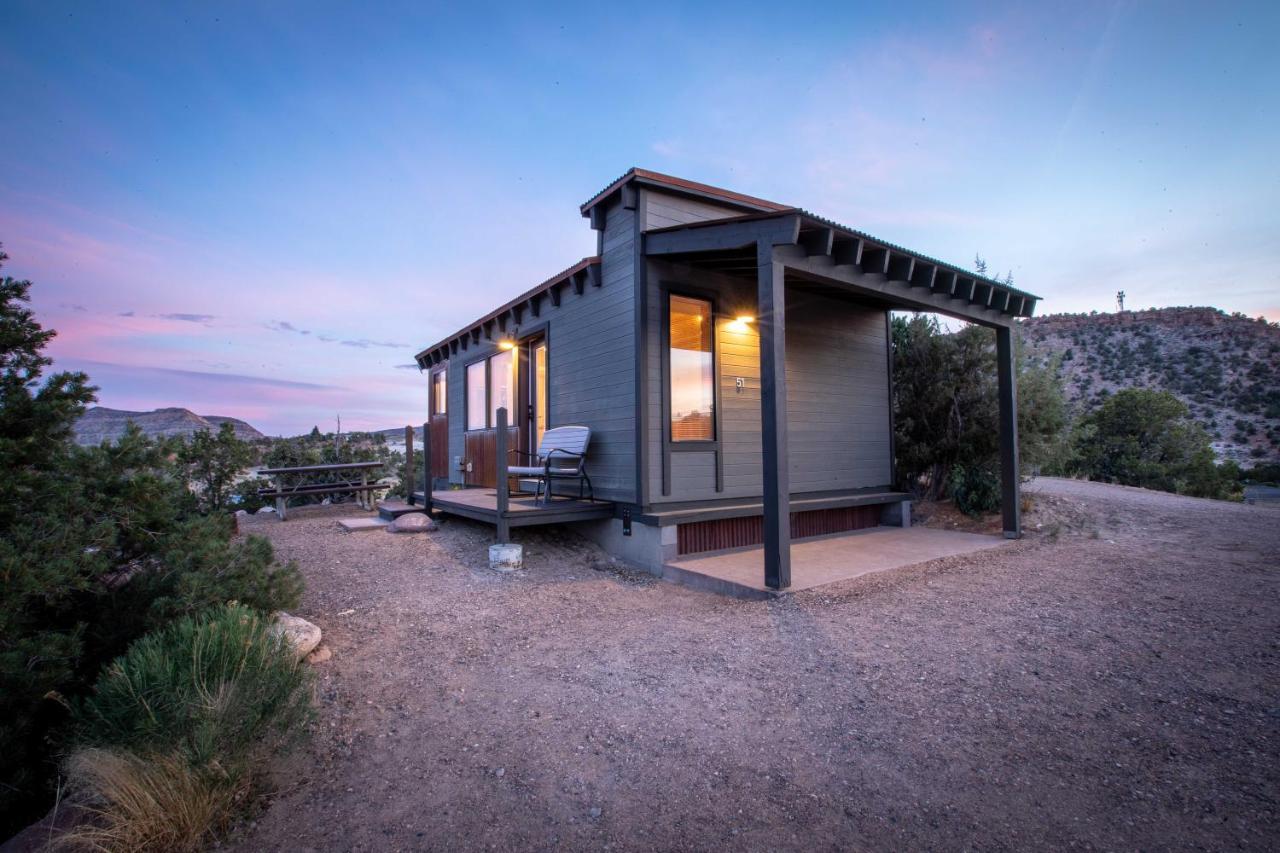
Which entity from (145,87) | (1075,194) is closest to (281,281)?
(145,87)

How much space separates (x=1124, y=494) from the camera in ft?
28.9

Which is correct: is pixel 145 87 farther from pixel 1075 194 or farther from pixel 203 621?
pixel 1075 194

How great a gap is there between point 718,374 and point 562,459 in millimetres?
2107

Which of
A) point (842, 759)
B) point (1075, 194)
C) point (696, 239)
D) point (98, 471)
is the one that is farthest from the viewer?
point (1075, 194)

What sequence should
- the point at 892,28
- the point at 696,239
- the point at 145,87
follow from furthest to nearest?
1. the point at 892,28
2. the point at 145,87
3. the point at 696,239

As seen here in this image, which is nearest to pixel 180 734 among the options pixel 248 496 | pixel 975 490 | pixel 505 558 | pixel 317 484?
pixel 505 558

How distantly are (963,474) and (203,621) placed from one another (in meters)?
8.73

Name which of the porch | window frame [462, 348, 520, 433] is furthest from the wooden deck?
window frame [462, 348, 520, 433]

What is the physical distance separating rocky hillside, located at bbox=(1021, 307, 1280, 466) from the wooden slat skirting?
667 inches

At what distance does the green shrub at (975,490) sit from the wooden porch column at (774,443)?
503 centimetres

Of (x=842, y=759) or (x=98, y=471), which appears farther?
(x=98, y=471)


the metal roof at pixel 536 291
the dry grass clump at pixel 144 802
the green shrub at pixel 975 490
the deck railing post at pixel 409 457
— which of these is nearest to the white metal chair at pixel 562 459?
the metal roof at pixel 536 291

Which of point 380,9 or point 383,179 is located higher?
point 380,9

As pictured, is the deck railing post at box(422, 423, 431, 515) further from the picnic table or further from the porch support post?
the porch support post
